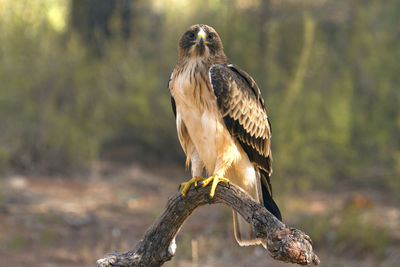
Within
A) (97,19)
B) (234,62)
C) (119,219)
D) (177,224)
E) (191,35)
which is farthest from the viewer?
(97,19)

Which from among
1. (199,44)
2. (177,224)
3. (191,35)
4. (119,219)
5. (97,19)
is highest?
(97,19)

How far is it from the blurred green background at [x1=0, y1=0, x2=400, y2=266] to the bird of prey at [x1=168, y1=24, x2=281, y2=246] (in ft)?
8.15

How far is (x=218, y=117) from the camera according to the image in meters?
3.47

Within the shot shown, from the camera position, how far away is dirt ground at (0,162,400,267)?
5.46 m

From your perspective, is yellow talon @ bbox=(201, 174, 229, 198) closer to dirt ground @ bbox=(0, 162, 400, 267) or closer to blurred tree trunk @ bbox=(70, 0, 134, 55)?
dirt ground @ bbox=(0, 162, 400, 267)

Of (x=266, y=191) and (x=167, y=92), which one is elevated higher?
(x=167, y=92)

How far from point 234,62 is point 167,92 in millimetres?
1323

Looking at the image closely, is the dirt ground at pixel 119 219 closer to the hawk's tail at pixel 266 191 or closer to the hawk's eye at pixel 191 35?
the hawk's tail at pixel 266 191

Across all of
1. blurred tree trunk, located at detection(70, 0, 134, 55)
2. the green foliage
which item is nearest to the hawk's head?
the green foliage

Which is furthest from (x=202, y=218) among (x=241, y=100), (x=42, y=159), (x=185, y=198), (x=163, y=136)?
(x=185, y=198)

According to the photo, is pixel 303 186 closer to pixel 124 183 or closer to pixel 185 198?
pixel 124 183

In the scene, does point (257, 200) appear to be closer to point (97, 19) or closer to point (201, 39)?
point (201, 39)

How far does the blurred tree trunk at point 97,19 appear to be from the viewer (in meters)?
8.94

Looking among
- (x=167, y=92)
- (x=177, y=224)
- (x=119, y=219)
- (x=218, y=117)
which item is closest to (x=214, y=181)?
(x=177, y=224)
